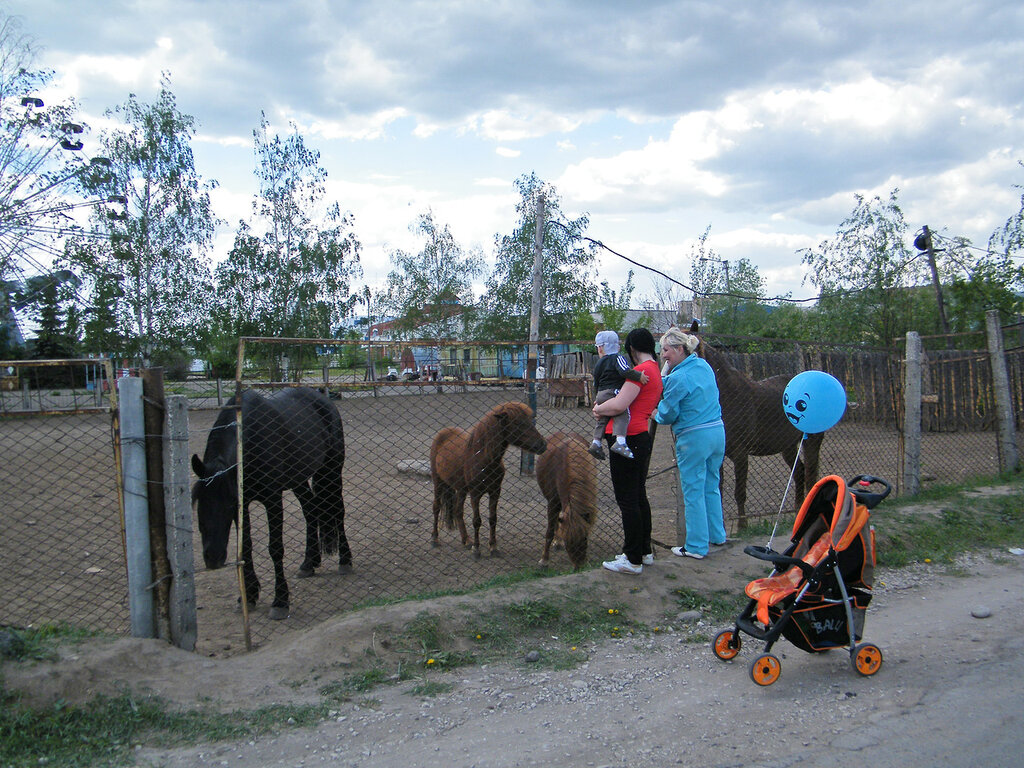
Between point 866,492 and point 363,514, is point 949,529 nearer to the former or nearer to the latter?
point 866,492

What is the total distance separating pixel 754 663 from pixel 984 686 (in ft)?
4.15

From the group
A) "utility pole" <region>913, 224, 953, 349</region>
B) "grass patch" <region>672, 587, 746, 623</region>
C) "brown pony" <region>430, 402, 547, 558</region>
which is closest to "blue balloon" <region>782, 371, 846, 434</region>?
"grass patch" <region>672, 587, 746, 623</region>

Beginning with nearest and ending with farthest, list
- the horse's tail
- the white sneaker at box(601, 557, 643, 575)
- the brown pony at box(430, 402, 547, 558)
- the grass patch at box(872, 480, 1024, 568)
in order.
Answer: the white sneaker at box(601, 557, 643, 575), the grass patch at box(872, 480, 1024, 568), the brown pony at box(430, 402, 547, 558), the horse's tail

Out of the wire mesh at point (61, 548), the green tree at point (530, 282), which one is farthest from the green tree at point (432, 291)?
the wire mesh at point (61, 548)

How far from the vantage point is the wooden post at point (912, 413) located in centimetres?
739

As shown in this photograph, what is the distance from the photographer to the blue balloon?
181 inches

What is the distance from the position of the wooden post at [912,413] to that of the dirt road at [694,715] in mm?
3446

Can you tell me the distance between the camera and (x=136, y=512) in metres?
3.88

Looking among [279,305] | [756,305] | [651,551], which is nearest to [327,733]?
[651,551]

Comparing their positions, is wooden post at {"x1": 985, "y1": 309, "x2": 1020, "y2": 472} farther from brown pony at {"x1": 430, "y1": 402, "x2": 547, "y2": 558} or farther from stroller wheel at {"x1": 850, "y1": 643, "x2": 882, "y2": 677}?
stroller wheel at {"x1": 850, "y1": 643, "x2": 882, "y2": 677}

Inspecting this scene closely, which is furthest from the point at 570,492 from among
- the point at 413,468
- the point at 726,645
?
the point at 413,468

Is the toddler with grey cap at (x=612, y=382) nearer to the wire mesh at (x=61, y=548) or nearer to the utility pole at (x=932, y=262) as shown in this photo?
the wire mesh at (x=61, y=548)

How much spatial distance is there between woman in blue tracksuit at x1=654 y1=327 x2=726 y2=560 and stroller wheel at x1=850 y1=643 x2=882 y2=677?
67.6 inches

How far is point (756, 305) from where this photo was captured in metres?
27.4
